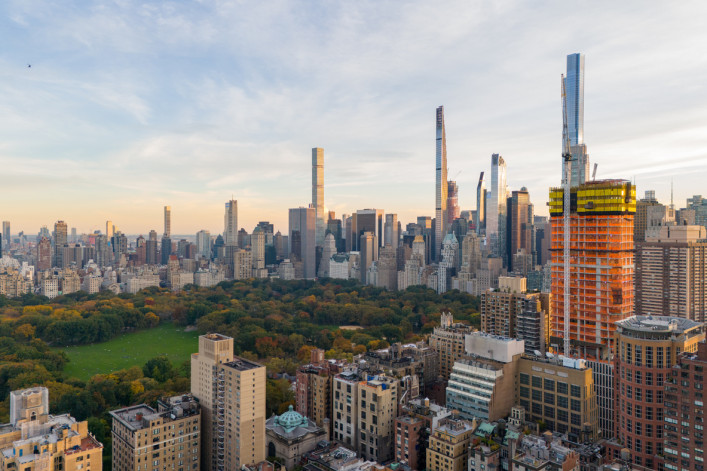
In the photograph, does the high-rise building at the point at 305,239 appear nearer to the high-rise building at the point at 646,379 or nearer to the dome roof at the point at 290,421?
the dome roof at the point at 290,421

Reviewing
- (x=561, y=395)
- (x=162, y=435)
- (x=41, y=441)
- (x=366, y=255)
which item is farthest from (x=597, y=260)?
(x=366, y=255)

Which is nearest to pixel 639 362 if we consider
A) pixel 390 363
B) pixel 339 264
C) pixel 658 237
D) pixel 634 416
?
pixel 634 416

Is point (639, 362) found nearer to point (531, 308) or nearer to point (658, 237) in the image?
point (531, 308)

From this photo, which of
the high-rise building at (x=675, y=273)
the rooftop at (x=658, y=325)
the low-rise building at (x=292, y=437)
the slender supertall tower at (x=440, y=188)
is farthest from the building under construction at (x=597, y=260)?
the slender supertall tower at (x=440, y=188)

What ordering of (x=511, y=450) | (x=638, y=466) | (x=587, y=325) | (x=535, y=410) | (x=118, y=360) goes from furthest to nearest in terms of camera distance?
(x=118, y=360), (x=587, y=325), (x=535, y=410), (x=638, y=466), (x=511, y=450)

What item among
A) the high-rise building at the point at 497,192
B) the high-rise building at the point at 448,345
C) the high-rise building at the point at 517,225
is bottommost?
the high-rise building at the point at 448,345

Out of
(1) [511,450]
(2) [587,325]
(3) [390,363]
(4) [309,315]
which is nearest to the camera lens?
(1) [511,450]

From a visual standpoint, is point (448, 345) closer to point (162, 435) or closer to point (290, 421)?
point (290, 421)
